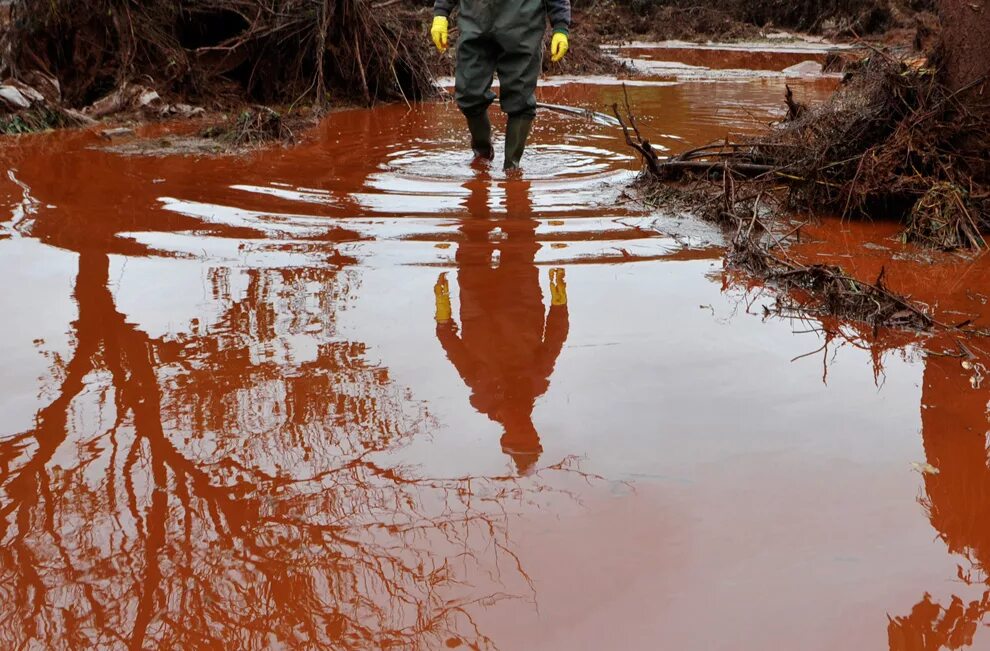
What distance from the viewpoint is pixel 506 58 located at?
17.0ft

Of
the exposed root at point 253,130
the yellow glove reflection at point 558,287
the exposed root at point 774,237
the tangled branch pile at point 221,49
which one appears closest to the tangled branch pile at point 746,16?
the tangled branch pile at point 221,49

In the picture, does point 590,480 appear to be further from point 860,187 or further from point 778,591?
point 860,187

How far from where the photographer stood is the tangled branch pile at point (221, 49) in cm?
704

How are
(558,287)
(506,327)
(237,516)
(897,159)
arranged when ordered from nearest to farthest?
(237,516)
(506,327)
(558,287)
(897,159)

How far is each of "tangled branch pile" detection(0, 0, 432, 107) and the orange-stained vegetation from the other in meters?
4.18

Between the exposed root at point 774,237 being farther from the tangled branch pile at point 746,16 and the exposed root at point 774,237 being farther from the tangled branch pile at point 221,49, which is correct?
the tangled branch pile at point 746,16

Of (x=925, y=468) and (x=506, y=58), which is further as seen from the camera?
(x=506, y=58)

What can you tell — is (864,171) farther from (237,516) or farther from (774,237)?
(237,516)

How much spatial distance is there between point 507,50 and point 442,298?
2.75m

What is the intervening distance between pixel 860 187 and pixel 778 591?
9.63 ft

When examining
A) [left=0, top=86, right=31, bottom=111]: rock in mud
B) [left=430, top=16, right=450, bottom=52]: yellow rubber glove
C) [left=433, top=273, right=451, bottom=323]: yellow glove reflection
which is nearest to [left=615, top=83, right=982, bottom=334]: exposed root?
[left=433, top=273, right=451, bottom=323]: yellow glove reflection

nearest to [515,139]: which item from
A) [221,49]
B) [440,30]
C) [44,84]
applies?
[440,30]

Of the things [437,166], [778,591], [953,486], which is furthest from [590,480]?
[437,166]

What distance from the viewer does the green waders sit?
5035mm
